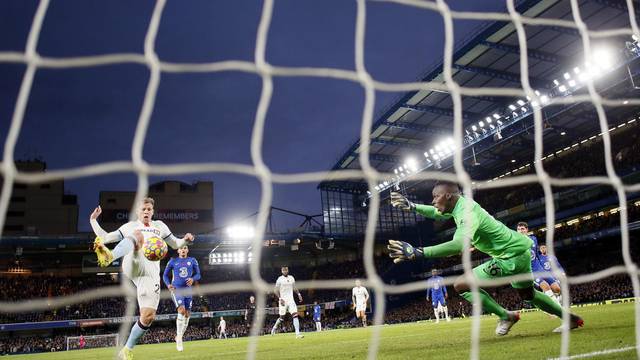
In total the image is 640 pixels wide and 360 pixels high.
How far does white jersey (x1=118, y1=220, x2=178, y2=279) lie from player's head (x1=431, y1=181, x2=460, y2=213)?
366 cm

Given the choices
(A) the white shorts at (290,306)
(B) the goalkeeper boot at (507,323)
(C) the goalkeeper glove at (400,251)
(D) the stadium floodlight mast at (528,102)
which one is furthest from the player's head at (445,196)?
(D) the stadium floodlight mast at (528,102)

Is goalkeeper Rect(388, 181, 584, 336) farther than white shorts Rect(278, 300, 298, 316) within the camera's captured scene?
No

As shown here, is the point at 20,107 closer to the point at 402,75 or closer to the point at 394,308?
the point at 394,308

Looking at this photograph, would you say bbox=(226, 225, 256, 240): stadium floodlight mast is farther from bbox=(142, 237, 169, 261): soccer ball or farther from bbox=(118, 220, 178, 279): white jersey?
bbox=(142, 237, 169, 261): soccer ball

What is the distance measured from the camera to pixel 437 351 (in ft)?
19.4

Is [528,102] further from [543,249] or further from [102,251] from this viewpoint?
[102,251]

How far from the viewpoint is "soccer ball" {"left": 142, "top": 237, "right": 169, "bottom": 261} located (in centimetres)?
631

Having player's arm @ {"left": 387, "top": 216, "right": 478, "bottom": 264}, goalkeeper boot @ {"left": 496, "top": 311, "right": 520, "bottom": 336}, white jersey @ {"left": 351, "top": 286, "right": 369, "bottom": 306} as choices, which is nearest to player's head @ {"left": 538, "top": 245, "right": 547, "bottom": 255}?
goalkeeper boot @ {"left": 496, "top": 311, "right": 520, "bottom": 336}

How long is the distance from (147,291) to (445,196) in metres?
3.99

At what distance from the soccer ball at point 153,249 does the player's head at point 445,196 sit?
3525 mm

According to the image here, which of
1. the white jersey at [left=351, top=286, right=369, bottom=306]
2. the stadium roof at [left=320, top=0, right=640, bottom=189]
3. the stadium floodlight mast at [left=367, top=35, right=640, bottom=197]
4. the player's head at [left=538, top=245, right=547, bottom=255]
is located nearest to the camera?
the player's head at [left=538, top=245, right=547, bottom=255]

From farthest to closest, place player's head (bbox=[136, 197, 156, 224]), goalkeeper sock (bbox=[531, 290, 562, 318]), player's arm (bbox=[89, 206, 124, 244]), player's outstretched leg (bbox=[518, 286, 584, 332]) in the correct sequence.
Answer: player's head (bbox=[136, 197, 156, 224])
goalkeeper sock (bbox=[531, 290, 562, 318])
player's outstretched leg (bbox=[518, 286, 584, 332])
player's arm (bbox=[89, 206, 124, 244])

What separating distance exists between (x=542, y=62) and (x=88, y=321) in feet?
115

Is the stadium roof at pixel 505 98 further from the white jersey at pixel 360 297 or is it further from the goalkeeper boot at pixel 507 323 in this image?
the goalkeeper boot at pixel 507 323
